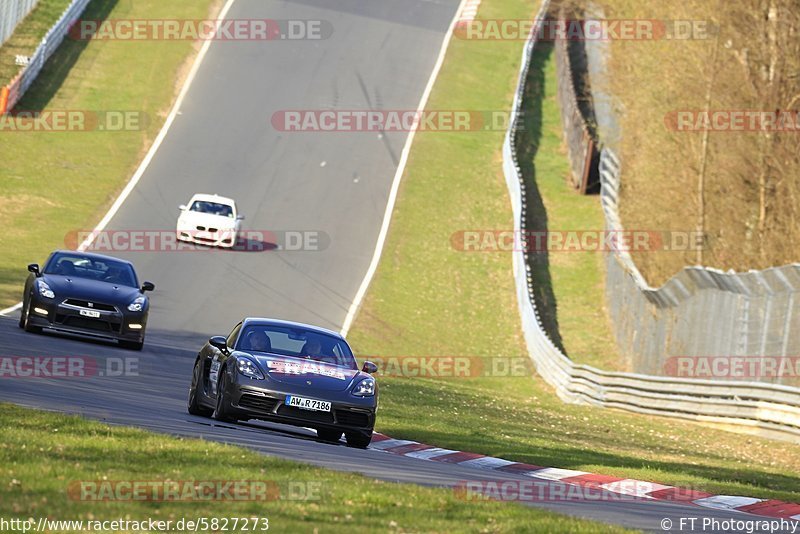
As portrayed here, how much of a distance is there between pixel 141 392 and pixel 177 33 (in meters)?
38.4

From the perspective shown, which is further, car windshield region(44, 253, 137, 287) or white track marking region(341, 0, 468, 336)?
white track marking region(341, 0, 468, 336)

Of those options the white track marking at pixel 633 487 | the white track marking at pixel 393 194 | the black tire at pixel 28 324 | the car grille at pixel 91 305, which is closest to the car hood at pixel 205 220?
the white track marking at pixel 393 194

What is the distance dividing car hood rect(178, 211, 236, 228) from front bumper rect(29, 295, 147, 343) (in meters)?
15.1

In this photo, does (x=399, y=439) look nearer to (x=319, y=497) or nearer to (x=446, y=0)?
(x=319, y=497)

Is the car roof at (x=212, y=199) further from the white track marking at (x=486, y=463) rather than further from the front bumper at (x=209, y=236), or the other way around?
the white track marking at (x=486, y=463)

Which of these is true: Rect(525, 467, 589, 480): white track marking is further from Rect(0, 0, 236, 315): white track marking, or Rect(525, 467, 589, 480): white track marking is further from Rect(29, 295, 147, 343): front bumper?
Rect(0, 0, 236, 315): white track marking

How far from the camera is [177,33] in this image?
54.2 m

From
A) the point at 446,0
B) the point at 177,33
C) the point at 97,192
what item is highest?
the point at 446,0

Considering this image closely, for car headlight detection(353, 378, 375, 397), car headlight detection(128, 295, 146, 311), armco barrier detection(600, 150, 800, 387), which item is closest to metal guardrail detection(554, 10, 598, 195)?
armco barrier detection(600, 150, 800, 387)

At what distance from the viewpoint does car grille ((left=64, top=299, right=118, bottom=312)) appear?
875 inches

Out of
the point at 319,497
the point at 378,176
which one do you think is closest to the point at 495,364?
the point at 378,176

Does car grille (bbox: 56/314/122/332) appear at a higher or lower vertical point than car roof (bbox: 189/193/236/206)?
lower

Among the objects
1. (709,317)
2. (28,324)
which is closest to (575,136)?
(709,317)

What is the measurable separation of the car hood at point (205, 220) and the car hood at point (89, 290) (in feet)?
48.8
